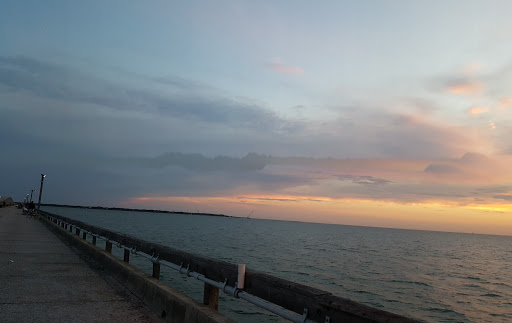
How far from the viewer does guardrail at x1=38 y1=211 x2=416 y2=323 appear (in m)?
3.38

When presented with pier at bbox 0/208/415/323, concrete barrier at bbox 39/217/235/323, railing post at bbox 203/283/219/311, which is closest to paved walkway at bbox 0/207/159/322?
pier at bbox 0/208/415/323

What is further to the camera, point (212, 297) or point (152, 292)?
point (152, 292)

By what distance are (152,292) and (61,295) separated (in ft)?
5.81

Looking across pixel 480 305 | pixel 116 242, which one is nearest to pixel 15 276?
pixel 116 242

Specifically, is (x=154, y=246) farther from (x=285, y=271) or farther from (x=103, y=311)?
(x=285, y=271)

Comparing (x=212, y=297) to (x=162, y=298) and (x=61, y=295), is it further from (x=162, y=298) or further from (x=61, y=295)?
(x=61, y=295)

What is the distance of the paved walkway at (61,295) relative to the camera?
5.91 meters

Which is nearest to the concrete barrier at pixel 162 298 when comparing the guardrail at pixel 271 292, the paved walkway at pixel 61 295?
the paved walkway at pixel 61 295

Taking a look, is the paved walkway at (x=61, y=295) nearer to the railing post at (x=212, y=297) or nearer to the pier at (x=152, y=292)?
the pier at (x=152, y=292)

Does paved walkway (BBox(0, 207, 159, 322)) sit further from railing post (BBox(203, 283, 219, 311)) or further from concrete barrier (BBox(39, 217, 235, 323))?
railing post (BBox(203, 283, 219, 311))

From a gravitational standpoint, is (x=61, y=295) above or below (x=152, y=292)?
below

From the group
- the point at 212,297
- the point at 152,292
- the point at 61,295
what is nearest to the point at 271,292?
the point at 212,297

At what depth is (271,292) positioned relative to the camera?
4590 millimetres

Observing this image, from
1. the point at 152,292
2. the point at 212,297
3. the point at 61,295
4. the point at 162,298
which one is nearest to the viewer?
the point at 212,297
